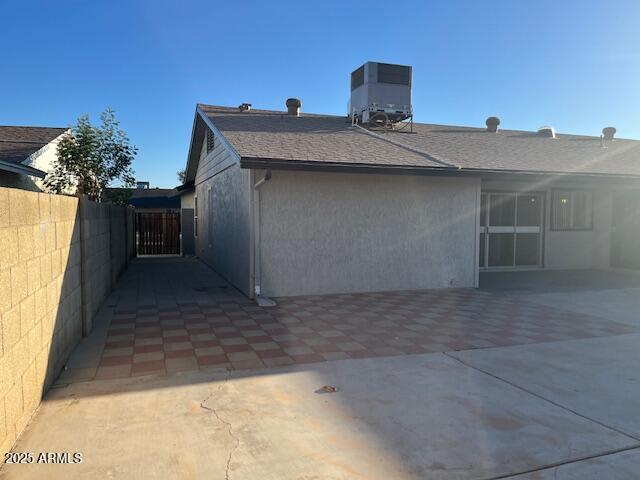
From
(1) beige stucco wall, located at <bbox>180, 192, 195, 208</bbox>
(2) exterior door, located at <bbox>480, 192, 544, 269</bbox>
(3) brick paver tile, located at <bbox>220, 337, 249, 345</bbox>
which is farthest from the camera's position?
(1) beige stucco wall, located at <bbox>180, 192, 195, 208</bbox>

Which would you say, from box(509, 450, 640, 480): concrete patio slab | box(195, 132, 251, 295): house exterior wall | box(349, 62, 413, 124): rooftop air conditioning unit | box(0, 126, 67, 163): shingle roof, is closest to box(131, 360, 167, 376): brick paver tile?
box(509, 450, 640, 480): concrete patio slab

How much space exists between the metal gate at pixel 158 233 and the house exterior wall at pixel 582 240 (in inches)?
534

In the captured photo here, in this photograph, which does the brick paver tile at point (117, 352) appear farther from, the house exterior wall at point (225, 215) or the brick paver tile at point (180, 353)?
the house exterior wall at point (225, 215)

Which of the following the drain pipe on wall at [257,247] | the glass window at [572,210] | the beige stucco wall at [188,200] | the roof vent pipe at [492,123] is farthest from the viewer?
the beige stucco wall at [188,200]

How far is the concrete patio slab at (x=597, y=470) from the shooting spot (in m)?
3.01

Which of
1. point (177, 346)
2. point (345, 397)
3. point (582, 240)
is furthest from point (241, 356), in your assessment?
point (582, 240)

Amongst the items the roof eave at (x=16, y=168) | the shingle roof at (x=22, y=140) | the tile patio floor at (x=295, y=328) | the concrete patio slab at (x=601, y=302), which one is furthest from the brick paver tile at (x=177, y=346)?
the shingle roof at (x=22, y=140)

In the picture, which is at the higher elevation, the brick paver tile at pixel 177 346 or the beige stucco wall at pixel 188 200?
the beige stucco wall at pixel 188 200

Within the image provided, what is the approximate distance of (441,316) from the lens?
760 cm

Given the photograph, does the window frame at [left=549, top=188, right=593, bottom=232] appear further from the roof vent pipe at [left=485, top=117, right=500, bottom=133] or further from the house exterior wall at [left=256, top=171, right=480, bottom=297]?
the house exterior wall at [left=256, top=171, right=480, bottom=297]

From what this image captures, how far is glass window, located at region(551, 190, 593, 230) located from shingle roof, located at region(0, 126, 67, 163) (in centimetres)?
1368

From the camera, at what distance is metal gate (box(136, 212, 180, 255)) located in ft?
62.9

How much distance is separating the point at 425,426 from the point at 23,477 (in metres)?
2.74

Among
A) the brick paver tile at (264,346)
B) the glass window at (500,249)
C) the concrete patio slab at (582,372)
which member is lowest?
the concrete patio slab at (582,372)
